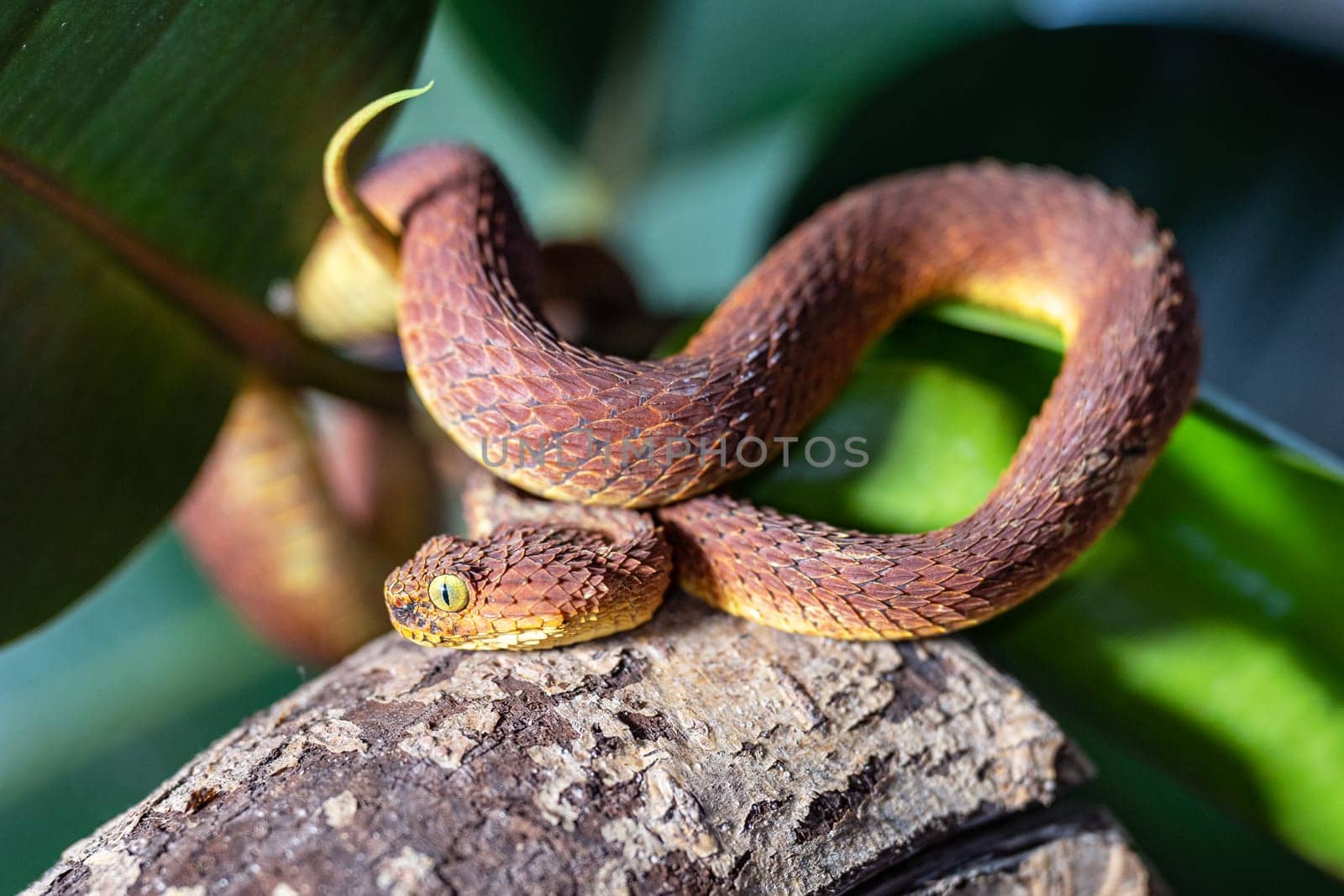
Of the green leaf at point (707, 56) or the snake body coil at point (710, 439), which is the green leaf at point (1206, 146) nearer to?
the green leaf at point (707, 56)

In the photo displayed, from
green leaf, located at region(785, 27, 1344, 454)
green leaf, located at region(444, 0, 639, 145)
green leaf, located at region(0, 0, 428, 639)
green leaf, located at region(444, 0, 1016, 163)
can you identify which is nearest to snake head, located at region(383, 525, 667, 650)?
green leaf, located at region(0, 0, 428, 639)

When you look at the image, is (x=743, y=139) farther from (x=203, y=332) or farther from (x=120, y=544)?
(x=120, y=544)

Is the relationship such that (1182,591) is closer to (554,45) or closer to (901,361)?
(901,361)

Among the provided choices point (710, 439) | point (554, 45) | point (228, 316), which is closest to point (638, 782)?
point (710, 439)

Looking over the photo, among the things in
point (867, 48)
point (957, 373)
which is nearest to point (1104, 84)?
point (867, 48)

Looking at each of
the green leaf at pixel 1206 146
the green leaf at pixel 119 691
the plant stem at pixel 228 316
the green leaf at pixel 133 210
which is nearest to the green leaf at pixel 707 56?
the green leaf at pixel 1206 146

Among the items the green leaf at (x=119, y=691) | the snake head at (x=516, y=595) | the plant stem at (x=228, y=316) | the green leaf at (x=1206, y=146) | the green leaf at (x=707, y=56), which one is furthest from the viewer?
the green leaf at (x=707, y=56)
